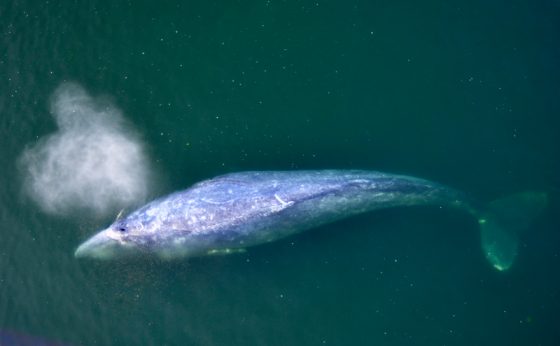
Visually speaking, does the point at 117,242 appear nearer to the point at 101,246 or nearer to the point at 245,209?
the point at 101,246

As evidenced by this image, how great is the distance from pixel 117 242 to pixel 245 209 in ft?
9.54

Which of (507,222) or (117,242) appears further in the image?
(507,222)

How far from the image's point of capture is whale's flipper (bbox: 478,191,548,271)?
11109mm

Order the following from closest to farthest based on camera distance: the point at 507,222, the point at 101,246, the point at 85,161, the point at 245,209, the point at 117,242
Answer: the point at 245,209 → the point at 117,242 → the point at 101,246 → the point at 85,161 → the point at 507,222

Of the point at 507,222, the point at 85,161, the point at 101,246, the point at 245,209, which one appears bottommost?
the point at 507,222

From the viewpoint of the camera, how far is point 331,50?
11.9 metres

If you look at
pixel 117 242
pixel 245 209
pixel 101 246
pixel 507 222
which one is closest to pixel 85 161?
pixel 101 246

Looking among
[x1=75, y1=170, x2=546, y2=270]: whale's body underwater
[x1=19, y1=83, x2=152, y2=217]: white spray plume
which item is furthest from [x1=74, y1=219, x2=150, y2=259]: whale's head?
[x1=19, y1=83, x2=152, y2=217]: white spray plume

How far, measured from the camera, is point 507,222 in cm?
1127

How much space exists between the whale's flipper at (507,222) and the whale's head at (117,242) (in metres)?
8.01

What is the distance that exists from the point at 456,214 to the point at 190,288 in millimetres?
6737

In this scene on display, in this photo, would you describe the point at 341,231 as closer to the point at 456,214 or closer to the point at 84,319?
the point at 456,214

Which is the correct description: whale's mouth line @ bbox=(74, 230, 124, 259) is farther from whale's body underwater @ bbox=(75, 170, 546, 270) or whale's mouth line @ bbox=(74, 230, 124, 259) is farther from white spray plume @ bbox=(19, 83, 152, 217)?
white spray plume @ bbox=(19, 83, 152, 217)

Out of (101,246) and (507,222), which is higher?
(101,246)
